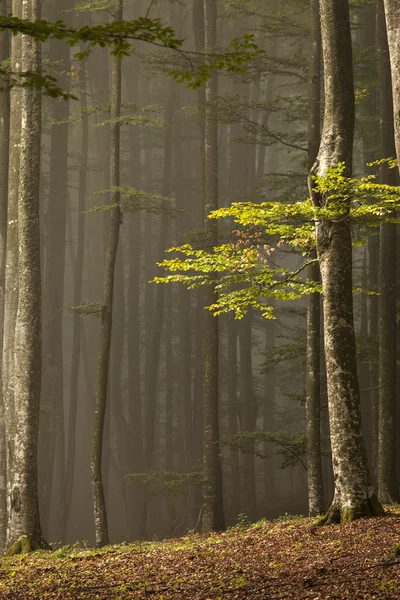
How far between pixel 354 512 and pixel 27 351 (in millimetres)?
6400

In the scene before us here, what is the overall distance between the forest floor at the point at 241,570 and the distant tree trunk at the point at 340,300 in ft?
1.72

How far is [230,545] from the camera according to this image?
9500 millimetres

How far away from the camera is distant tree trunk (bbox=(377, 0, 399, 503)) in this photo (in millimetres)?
14468

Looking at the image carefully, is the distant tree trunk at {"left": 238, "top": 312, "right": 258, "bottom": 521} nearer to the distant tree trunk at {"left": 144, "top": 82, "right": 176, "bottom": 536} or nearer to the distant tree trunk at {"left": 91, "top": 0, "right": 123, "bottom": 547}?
the distant tree trunk at {"left": 144, "top": 82, "right": 176, "bottom": 536}

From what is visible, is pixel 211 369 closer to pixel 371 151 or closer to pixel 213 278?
pixel 213 278

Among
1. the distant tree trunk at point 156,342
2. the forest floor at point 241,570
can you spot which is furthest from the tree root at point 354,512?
the distant tree trunk at point 156,342

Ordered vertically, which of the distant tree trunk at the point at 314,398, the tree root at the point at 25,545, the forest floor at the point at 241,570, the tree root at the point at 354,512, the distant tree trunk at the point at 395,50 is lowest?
the tree root at the point at 25,545

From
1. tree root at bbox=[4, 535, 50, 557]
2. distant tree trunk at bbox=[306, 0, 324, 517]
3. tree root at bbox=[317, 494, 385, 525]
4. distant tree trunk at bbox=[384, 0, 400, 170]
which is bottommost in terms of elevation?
tree root at bbox=[4, 535, 50, 557]

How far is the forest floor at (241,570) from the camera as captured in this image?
619cm

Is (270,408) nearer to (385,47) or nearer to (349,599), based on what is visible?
(385,47)

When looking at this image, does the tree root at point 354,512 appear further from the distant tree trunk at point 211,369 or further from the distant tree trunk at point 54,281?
the distant tree trunk at point 54,281

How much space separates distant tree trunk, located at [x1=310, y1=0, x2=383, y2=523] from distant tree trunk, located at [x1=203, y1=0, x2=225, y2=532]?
21.0ft

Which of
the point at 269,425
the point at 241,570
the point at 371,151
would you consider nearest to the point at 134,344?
the point at 269,425

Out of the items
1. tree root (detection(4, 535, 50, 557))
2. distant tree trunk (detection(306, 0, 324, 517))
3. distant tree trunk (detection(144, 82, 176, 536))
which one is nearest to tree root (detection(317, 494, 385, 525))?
distant tree trunk (detection(306, 0, 324, 517))
